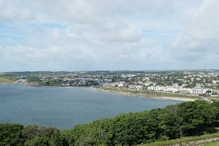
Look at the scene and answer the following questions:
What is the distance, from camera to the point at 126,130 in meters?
15.1

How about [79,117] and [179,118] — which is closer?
[179,118]

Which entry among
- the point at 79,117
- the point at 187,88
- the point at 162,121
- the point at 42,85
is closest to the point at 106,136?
the point at 162,121

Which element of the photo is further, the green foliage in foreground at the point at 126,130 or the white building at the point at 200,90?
the white building at the point at 200,90

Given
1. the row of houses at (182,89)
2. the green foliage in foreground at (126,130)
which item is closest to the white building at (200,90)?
the row of houses at (182,89)

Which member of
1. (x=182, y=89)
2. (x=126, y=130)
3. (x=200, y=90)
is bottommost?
(x=182, y=89)

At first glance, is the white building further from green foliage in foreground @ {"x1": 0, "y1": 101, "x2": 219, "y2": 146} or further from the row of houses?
green foliage in foreground @ {"x1": 0, "y1": 101, "x2": 219, "y2": 146}

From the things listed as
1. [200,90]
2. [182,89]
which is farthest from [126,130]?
[182,89]

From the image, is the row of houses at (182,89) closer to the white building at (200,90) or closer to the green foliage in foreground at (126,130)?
the white building at (200,90)

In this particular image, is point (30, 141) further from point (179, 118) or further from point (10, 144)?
point (179, 118)

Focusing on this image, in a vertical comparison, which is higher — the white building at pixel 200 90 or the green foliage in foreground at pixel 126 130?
the green foliage in foreground at pixel 126 130

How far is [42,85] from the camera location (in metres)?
84.8

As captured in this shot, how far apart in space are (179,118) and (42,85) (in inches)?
2880

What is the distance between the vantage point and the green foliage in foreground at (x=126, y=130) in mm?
12805

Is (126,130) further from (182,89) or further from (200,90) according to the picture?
(182,89)
